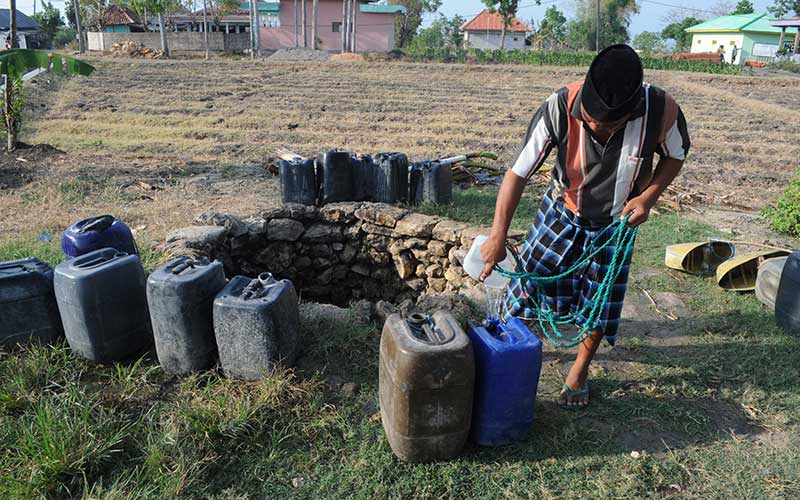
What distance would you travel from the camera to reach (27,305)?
2.89m

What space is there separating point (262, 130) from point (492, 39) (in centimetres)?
4378

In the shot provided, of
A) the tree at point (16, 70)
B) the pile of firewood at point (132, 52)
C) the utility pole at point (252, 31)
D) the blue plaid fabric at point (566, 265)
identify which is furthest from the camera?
the utility pole at point (252, 31)

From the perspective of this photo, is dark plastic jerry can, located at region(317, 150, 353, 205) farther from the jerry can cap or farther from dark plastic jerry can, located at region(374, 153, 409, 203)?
the jerry can cap

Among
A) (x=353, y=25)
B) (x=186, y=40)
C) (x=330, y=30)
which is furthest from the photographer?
(x=330, y=30)

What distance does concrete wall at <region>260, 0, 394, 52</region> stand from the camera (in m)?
34.1

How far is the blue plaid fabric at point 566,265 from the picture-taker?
2504mm

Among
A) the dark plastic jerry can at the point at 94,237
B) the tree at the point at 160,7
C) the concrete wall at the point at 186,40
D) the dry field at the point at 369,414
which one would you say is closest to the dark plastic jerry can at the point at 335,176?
the dry field at the point at 369,414

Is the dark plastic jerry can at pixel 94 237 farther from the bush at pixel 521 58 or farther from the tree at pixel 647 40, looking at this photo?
the tree at pixel 647 40

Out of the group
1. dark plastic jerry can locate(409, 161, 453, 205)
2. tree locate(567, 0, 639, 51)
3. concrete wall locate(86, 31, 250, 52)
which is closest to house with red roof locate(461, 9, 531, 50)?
tree locate(567, 0, 639, 51)

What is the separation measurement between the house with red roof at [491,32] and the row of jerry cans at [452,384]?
50.5 m

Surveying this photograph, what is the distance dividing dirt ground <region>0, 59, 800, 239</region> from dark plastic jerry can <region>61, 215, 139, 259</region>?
A: 4.84ft

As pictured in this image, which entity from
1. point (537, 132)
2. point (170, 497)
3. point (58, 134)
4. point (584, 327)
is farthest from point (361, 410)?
point (58, 134)

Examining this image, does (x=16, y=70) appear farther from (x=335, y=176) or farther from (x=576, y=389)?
(x=576, y=389)

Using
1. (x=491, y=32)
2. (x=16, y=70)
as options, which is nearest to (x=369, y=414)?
(x=16, y=70)
